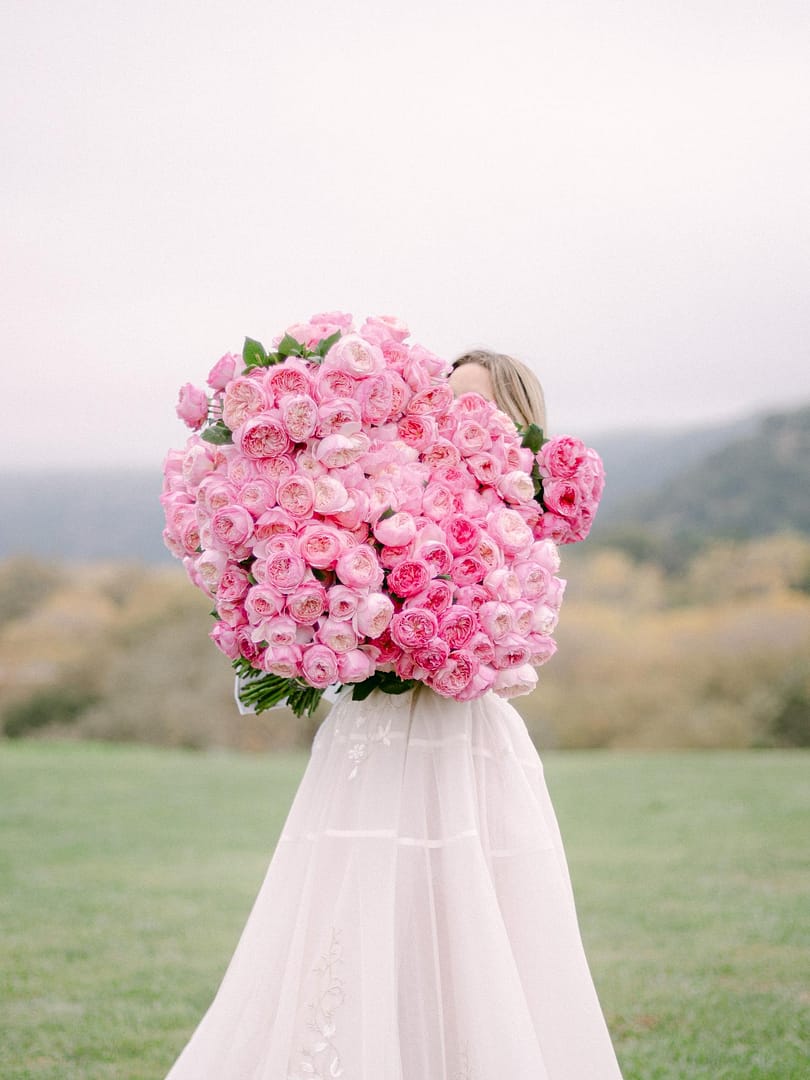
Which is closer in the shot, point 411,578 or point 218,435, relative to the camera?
point 411,578

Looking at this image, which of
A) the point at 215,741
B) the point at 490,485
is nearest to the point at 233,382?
the point at 490,485

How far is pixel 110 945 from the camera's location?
6527 millimetres

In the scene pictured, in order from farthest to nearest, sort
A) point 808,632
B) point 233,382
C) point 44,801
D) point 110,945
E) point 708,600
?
point 708,600 → point 808,632 → point 44,801 → point 110,945 → point 233,382

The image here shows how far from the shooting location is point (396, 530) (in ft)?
9.46

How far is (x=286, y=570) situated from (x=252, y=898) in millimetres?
5556

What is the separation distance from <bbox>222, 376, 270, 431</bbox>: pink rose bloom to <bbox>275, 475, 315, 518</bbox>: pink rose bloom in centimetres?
18

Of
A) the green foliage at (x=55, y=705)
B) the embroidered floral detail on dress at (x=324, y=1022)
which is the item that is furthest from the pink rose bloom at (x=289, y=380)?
the green foliage at (x=55, y=705)

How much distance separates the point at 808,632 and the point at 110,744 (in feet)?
28.5

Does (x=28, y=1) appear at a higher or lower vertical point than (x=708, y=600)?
higher

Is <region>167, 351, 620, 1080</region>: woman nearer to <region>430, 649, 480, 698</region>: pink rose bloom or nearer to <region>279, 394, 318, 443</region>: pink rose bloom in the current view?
<region>430, 649, 480, 698</region>: pink rose bloom

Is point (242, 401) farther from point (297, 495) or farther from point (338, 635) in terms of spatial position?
point (338, 635)

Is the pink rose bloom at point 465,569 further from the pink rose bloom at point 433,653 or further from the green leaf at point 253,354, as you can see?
the green leaf at point 253,354

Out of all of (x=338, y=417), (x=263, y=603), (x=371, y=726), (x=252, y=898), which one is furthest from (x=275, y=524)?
(x=252, y=898)

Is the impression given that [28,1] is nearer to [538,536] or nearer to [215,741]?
[215,741]
